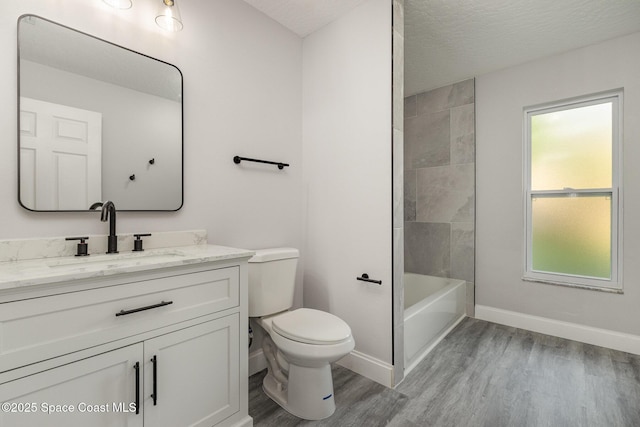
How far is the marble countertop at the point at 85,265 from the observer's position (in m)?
0.90

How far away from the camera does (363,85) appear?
6.54 feet

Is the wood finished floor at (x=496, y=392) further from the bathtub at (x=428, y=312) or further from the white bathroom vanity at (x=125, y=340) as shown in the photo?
the white bathroom vanity at (x=125, y=340)

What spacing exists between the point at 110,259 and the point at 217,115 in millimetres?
1045

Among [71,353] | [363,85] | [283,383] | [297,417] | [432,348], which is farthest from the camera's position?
[432,348]

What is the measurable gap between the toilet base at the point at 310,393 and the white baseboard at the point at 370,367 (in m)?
0.39

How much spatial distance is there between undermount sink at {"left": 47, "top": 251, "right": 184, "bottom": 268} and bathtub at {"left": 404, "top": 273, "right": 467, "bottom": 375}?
1.59m

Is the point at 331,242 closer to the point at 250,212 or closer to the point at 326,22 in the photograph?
the point at 250,212

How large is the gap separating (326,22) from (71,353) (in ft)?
7.85

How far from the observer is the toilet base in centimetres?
157

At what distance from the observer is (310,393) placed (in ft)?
5.17

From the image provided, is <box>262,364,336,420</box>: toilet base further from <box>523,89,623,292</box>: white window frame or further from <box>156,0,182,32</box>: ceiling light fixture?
<box>523,89,623,292</box>: white window frame

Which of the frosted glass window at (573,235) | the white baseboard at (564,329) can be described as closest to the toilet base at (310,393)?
the white baseboard at (564,329)

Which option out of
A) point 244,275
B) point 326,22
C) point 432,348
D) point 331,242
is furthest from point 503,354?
point 326,22

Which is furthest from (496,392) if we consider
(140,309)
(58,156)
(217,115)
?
(58,156)
